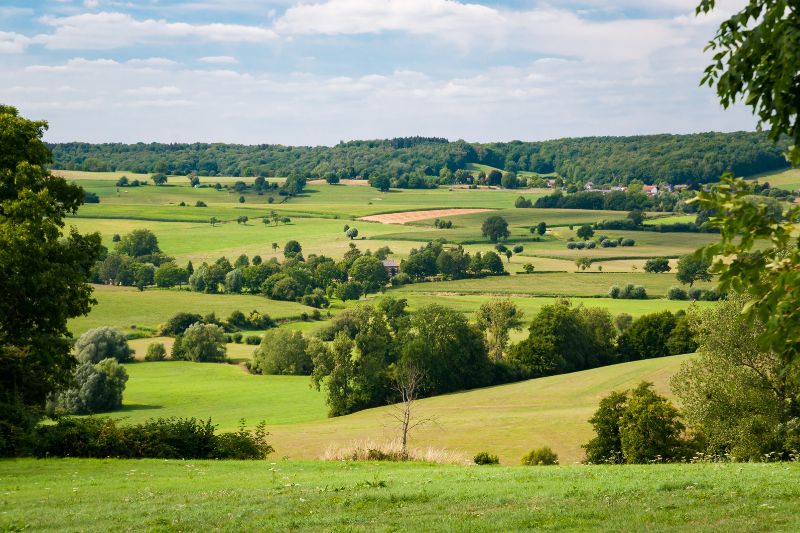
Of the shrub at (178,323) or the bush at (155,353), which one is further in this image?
the shrub at (178,323)

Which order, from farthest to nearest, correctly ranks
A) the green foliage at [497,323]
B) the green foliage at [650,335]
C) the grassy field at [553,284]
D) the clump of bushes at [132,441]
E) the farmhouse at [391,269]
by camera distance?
the farmhouse at [391,269]
the grassy field at [553,284]
the green foliage at [497,323]
the green foliage at [650,335]
the clump of bushes at [132,441]

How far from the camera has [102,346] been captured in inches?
3816

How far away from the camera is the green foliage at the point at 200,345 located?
104m

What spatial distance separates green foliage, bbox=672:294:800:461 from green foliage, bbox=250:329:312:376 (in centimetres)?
5901

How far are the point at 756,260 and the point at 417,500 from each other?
35.7 ft

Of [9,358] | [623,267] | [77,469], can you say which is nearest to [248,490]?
[77,469]

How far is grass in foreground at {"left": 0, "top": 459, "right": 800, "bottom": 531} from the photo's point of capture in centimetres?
1534

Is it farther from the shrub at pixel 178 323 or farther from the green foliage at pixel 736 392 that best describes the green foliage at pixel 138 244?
the green foliage at pixel 736 392

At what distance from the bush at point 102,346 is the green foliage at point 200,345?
6042mm

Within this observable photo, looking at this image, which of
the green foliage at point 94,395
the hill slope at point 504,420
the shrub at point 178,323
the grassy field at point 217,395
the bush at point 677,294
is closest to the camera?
the hill slope at point 504,420

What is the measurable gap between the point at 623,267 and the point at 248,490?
130036 millimetres

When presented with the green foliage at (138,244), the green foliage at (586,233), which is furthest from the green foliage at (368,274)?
the green foliage at (586,233)

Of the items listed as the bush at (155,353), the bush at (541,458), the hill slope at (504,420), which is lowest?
the bush at (155,353)

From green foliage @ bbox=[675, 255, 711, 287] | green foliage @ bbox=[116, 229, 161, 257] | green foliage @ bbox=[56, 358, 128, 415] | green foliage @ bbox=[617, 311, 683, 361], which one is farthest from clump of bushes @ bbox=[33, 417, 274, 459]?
green foliage @ bbox=[116, 229, 161, 257]
